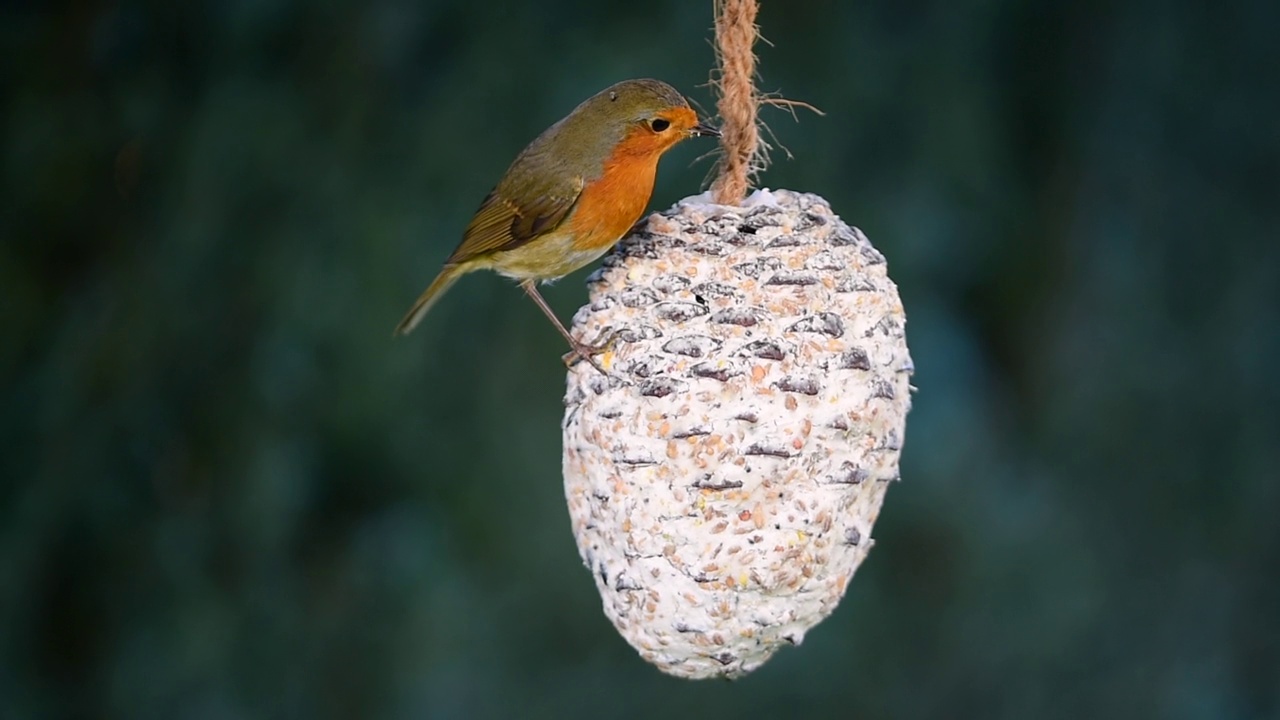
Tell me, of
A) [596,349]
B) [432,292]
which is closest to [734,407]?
[596,349]

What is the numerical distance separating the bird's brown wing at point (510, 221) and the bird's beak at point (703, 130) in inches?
6.3

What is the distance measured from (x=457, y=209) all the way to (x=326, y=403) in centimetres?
46

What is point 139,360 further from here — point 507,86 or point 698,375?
point 698,375

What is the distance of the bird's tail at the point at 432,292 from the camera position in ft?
6.40

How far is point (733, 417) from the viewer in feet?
5.26

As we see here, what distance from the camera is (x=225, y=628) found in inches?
113

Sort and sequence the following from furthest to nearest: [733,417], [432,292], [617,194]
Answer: [432,292] < [617,194] < [733,417]

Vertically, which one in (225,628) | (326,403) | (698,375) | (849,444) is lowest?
(225,628)

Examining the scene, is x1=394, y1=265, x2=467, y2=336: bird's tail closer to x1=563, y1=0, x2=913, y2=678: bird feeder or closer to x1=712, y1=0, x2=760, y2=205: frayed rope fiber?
x1=563, y1=0, x2=913, y2=678: bird feeder

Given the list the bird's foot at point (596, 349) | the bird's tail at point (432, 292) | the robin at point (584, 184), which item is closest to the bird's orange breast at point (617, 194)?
the robin at point (584, 184)

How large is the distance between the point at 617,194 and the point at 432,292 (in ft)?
1.31

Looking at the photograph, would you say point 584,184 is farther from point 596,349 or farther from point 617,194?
point 596,349

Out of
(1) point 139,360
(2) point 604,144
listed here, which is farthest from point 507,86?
(2) point 604,144

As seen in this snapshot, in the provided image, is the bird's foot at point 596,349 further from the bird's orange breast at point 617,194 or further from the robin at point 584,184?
the bird's orange breast at point 617,194
